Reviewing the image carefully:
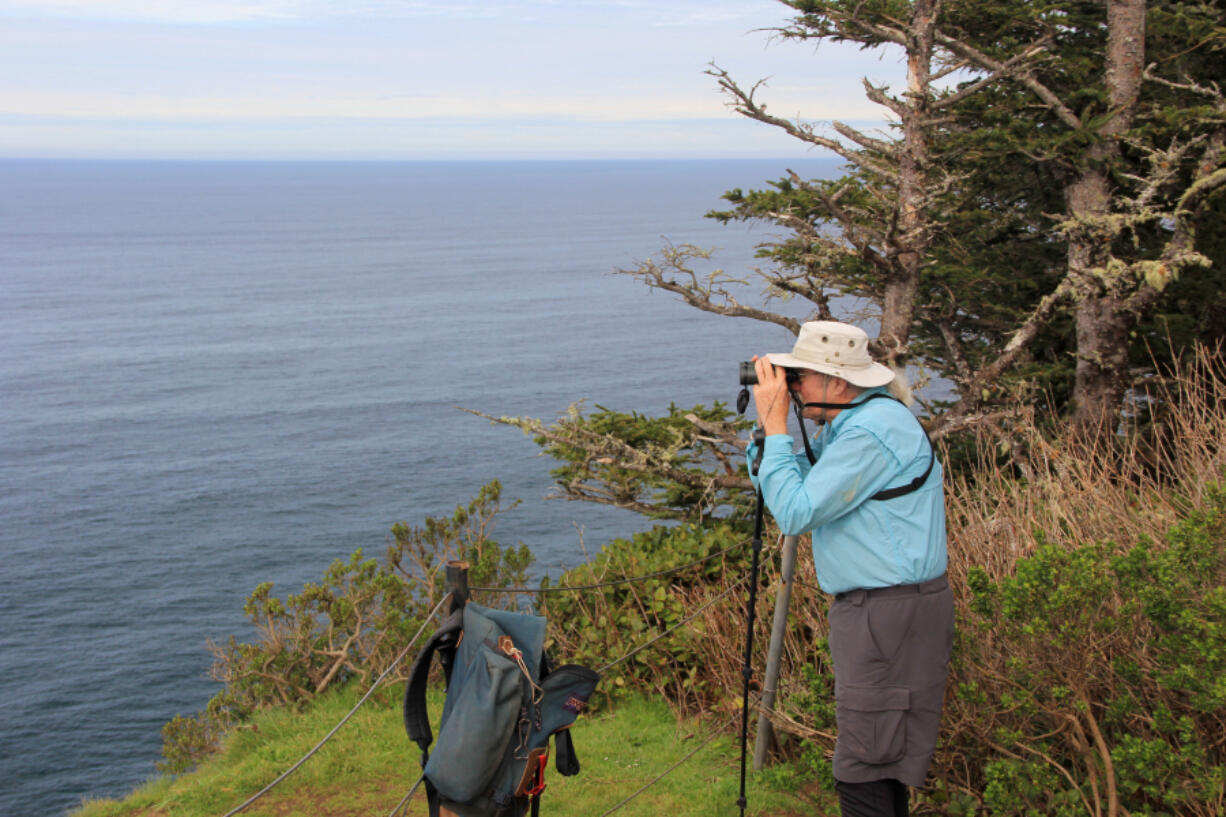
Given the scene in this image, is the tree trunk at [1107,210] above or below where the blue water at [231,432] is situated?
above

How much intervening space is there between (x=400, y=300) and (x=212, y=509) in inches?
2191

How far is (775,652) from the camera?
5.34m

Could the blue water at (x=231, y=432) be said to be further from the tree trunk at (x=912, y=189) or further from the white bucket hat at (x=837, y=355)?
the white bucket hat at (x=837, y=355)

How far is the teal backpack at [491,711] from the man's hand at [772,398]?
1242mm

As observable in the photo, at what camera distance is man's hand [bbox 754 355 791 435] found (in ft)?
12.2

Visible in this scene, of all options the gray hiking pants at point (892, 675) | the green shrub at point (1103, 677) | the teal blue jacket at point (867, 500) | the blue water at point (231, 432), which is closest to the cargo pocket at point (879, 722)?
the gray hiking pants at point (892, 675)

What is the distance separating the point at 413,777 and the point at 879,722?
3.76 metres

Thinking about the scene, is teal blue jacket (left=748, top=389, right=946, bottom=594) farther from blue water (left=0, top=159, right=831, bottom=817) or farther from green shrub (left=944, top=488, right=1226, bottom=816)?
blue water (left=0, top=159, right=831, bottom=817)

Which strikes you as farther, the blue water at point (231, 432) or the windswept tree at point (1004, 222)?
the blue water at point (231, 432)

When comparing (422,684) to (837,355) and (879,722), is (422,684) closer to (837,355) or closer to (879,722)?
(879,722)

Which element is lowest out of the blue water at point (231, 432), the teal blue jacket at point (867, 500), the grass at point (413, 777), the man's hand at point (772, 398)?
the blue water at point (231, 432)

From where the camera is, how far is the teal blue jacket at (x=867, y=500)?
11.4ft

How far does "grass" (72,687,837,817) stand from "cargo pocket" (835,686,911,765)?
58.9 inches

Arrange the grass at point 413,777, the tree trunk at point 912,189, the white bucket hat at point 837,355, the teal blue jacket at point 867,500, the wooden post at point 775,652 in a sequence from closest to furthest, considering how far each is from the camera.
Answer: the teal blue jacket at point 867,500 → the white bucket hat at point 837,355 → the wooden post at point 775,652 → the grass at point 413,777 → the tree trunk at point 912,189
